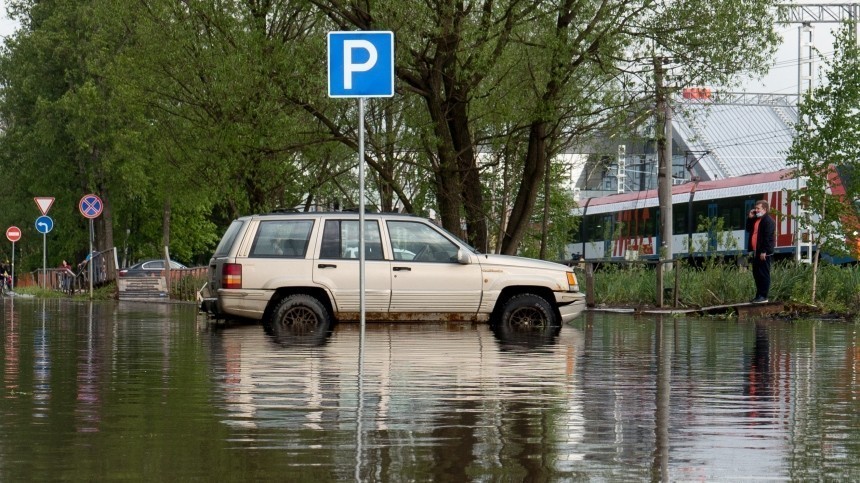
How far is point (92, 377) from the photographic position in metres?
12.6

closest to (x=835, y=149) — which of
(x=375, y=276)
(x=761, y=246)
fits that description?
(x=761, y=246)

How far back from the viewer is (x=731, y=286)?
30312mm

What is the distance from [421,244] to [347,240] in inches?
38.7

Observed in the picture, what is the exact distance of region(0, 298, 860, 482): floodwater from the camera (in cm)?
735

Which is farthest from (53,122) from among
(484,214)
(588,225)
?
(484,214)

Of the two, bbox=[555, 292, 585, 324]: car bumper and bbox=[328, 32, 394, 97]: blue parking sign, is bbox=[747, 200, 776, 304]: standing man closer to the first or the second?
bbox=[555, 292, 585, 324]: car bumper

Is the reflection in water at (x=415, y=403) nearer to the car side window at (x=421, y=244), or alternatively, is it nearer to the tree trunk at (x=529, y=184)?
the car side window at (x=421, y=244)

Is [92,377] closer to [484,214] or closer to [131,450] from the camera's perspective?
[131,450]

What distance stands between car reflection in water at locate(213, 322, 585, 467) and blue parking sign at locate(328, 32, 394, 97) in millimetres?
2648

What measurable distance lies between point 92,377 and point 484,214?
17.6 m

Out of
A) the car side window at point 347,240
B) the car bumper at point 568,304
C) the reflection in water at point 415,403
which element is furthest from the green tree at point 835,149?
the reflection in water at point 415,403

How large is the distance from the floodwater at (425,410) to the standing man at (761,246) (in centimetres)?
941

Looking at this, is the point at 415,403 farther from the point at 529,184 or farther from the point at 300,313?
the point at 529,184

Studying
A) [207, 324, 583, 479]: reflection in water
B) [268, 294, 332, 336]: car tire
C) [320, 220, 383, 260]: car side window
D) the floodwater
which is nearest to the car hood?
[320, 220, 383, 260]: car side window
